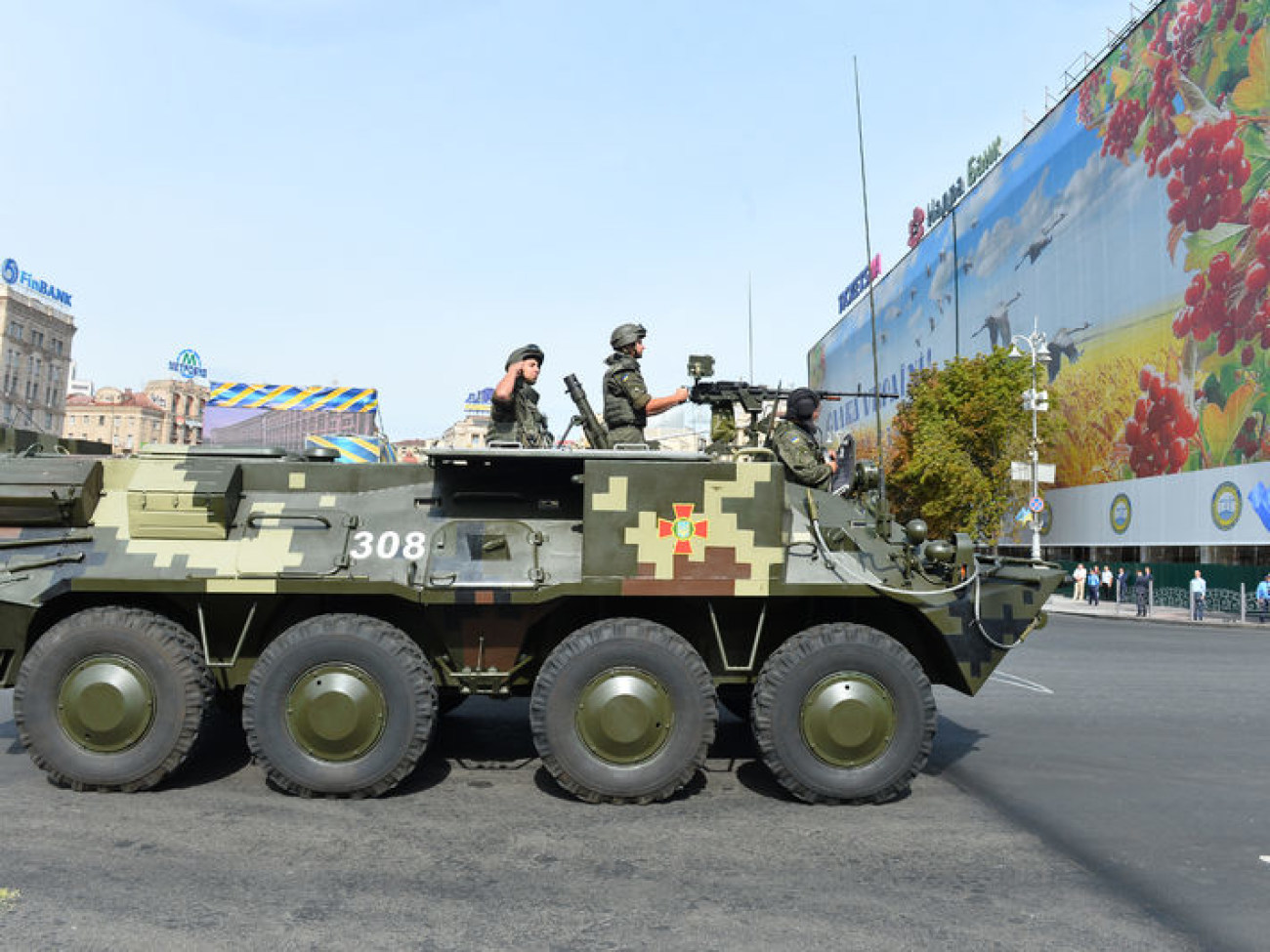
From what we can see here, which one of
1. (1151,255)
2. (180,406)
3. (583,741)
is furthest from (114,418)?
(583,741)

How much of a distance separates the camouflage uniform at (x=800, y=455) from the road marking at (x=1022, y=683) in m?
5.03

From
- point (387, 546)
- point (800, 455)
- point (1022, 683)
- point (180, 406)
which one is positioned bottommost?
point (1022, 683)

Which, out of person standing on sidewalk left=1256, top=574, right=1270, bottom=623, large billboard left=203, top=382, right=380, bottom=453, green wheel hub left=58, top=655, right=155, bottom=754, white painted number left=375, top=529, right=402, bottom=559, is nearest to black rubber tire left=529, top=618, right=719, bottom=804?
white painted number left=375, top=529, right=402, bottom=559

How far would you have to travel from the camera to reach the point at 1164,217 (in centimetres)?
2653

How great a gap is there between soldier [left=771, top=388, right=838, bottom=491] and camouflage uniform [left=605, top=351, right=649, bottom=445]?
930mm

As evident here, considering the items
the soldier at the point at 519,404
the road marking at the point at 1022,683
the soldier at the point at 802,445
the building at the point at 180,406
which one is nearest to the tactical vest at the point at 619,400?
the soldier at the point at 519,404

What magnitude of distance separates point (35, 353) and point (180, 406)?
129 ft

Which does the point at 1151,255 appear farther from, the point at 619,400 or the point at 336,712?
the point at 336,712

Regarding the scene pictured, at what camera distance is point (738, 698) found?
7.10 meters

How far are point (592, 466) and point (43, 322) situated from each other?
3763 inches

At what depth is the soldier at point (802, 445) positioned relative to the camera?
19.7ft

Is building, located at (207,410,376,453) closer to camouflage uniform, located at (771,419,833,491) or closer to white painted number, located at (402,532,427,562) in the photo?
white painted number, located at (402,532,427,562)

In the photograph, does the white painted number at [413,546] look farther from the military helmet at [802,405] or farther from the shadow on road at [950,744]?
the shadow on road at [950,744]

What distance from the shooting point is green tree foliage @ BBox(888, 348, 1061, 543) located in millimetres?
31609
